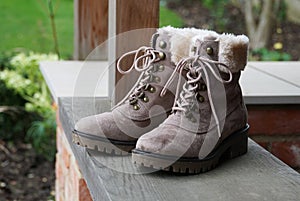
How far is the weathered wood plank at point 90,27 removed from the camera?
2701 mm

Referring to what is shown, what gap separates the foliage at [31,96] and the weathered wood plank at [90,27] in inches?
35.4

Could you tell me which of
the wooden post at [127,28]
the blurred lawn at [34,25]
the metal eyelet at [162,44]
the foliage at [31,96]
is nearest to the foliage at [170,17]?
the blurred lawn at [34,25]

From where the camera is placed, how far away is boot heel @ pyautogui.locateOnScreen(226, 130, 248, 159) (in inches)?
54.4

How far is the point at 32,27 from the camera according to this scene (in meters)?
6.12

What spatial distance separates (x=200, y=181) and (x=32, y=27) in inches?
201

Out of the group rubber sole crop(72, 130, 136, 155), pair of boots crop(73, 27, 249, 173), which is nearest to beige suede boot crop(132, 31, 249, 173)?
pair of boots crop(73, 27, 249, 173)

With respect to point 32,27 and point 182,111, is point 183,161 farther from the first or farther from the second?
point 32,27

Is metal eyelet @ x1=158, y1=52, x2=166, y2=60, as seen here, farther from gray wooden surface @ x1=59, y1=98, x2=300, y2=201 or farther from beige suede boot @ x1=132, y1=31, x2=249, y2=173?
gray wooden surface @ x1=59, y1=98, x2=300, y2=201

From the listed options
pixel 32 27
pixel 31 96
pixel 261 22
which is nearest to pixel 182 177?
pixel 31 96

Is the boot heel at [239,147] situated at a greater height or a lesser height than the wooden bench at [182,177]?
greater

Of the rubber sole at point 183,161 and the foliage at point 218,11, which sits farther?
the foliage at point 218,11

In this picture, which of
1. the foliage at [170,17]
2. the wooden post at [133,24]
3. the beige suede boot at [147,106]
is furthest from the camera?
the foliage at [170,17]

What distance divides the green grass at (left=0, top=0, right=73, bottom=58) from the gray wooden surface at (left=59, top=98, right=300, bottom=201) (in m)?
3.79

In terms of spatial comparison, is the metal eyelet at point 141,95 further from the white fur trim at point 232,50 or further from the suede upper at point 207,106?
the white fur trim at point 232,50
